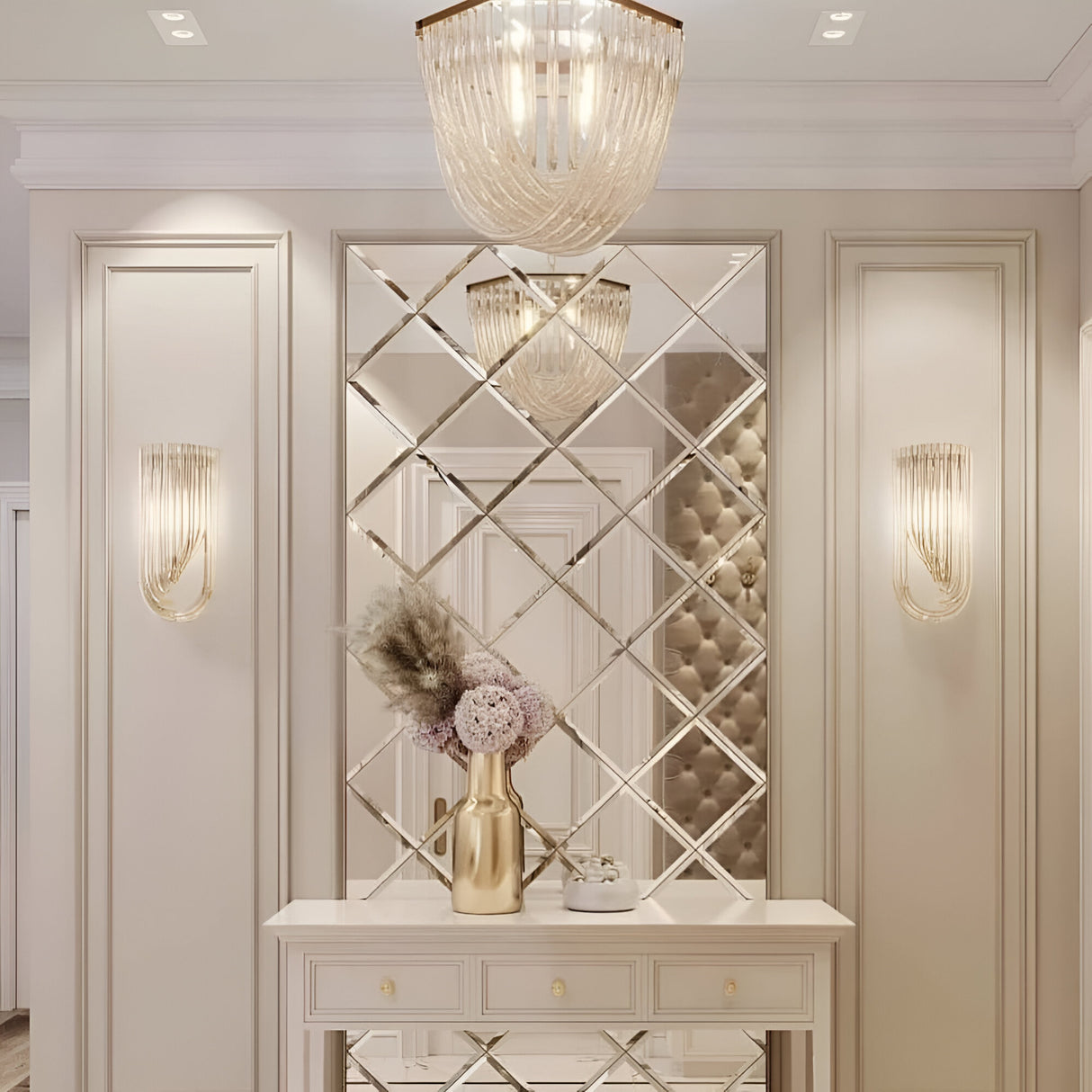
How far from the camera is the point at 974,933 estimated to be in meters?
2.61

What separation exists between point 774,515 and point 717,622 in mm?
300

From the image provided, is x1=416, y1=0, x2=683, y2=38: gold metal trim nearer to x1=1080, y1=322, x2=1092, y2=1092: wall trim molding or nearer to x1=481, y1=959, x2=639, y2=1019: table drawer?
x1=1080, y1=322, x2=1092, y2=1092: wall trim molding

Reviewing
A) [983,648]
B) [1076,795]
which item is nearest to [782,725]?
[983,648]

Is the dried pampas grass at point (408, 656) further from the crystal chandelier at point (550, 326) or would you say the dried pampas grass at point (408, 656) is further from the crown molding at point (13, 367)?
the crown molding at point (13, 367)

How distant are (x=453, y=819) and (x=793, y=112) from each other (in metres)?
1.87

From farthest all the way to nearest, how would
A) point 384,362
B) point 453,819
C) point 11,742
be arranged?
point 11,742
point 384,362
point 453,819

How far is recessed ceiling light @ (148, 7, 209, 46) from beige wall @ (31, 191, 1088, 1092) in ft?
1.28

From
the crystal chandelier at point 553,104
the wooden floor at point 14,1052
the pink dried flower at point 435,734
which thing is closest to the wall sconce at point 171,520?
the pink dried flower at point 435,734

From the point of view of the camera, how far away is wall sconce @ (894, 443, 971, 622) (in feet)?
8.42

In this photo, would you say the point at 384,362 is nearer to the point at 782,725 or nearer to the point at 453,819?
the point at 453,819

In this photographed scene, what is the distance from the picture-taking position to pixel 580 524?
2.66 metres

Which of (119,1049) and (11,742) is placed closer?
(119,1049)

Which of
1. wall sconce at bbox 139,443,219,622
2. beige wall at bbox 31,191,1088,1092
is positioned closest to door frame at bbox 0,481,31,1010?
beige wall at bbox 31,191,1088,1092

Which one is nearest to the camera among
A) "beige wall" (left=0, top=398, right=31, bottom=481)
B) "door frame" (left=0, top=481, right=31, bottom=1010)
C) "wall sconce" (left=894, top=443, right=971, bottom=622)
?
"wall sconce" (left=894, top=443, right=971, bottom=622)
